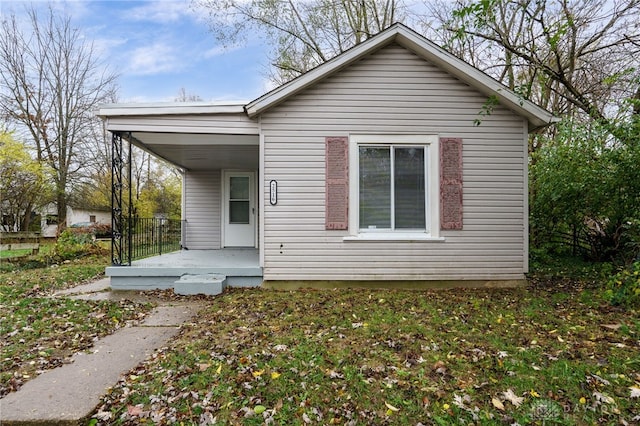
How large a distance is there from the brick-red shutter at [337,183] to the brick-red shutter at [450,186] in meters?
1.68

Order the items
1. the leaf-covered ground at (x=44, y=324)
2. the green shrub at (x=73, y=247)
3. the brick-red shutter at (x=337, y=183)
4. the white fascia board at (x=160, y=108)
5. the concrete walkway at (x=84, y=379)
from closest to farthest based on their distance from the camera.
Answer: the concrete walkway at (x=84, y=379)
the leaf-covered ground at (x=44, y=324)
the white fascia board at (x=160, y=108)
the brick-red shutter at (x=337, y=183)
the green shrub at (x=73, y=247)

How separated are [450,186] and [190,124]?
4650mm

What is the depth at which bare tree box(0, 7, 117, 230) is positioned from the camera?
17.1m

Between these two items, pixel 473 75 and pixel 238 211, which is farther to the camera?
pixel 238 211

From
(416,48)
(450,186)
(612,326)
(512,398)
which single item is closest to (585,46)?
(416,48)

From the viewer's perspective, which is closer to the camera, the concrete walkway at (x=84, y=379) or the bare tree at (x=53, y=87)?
the concrete walkway at (x=84, y=379)

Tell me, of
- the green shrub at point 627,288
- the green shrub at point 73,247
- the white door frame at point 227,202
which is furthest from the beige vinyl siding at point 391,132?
the green shrub at point 73,247

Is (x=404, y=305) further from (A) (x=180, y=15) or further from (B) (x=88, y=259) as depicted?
(A) (x=180, y=15)

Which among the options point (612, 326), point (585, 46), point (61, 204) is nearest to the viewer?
point (612, 326)

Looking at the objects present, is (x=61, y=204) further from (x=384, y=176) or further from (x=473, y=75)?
(x=473, y=75)

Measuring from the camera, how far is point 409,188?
20.5 feet

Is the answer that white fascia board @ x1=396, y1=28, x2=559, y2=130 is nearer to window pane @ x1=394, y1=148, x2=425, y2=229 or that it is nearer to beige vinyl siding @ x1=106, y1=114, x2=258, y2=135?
window pane @ x1=394, y1=148, x2=425, y2=229

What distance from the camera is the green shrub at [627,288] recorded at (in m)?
3.96

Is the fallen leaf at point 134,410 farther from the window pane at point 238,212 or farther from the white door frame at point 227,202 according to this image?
the window pane at point 238,212
